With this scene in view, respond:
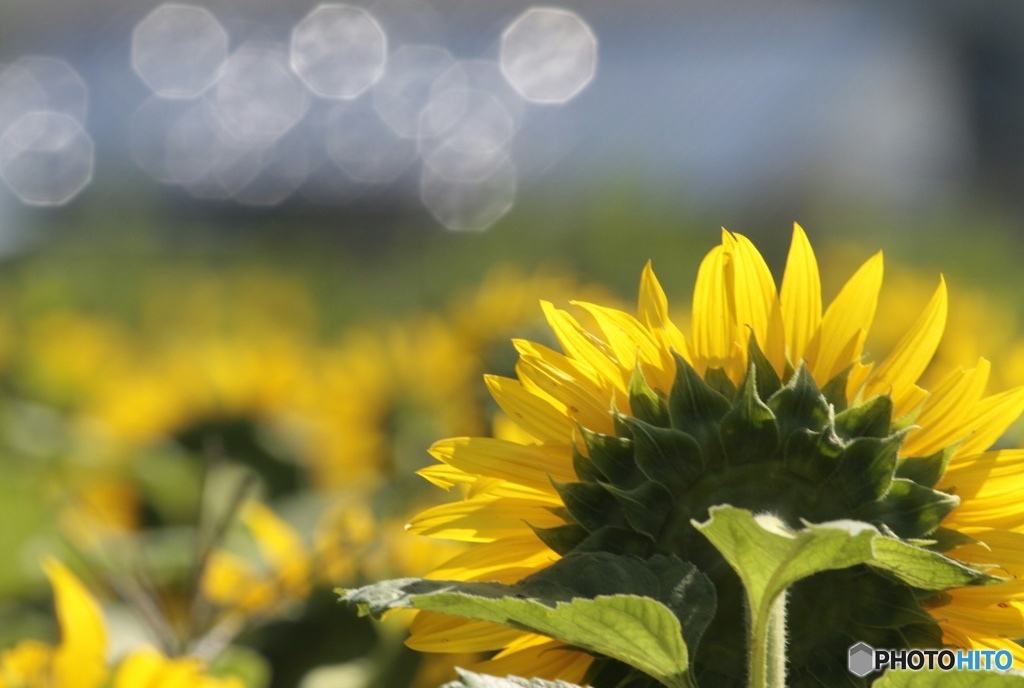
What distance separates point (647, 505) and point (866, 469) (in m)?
0.06

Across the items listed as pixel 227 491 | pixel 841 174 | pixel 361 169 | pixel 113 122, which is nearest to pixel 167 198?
pixel 113 122

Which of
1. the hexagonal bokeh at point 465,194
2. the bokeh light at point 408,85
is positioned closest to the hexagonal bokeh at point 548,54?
the bokeh light at point 408,85

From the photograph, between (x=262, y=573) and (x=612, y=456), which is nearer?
(x=612, y=456)

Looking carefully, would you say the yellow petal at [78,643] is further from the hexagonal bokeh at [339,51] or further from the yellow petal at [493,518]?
the hexagonal bokeh at [339,51]

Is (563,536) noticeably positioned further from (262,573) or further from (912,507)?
(262,573)

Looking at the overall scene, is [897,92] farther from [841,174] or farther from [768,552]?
[768,552]

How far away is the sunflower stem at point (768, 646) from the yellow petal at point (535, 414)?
0.10 meters

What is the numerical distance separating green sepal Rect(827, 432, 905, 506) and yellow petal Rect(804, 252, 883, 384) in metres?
0.05

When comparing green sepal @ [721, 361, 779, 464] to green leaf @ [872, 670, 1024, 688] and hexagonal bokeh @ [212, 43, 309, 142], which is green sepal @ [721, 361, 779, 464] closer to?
green leaf @ [872, 670, 1024, 688]

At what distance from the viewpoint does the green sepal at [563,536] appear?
→ 1.21ft

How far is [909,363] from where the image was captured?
1.33ft

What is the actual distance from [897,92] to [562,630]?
9446 mm

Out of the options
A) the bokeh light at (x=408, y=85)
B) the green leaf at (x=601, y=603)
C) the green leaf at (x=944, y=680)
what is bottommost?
the green leaf at (x=944, y=680)

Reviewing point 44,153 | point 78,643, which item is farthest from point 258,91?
point 78,643
